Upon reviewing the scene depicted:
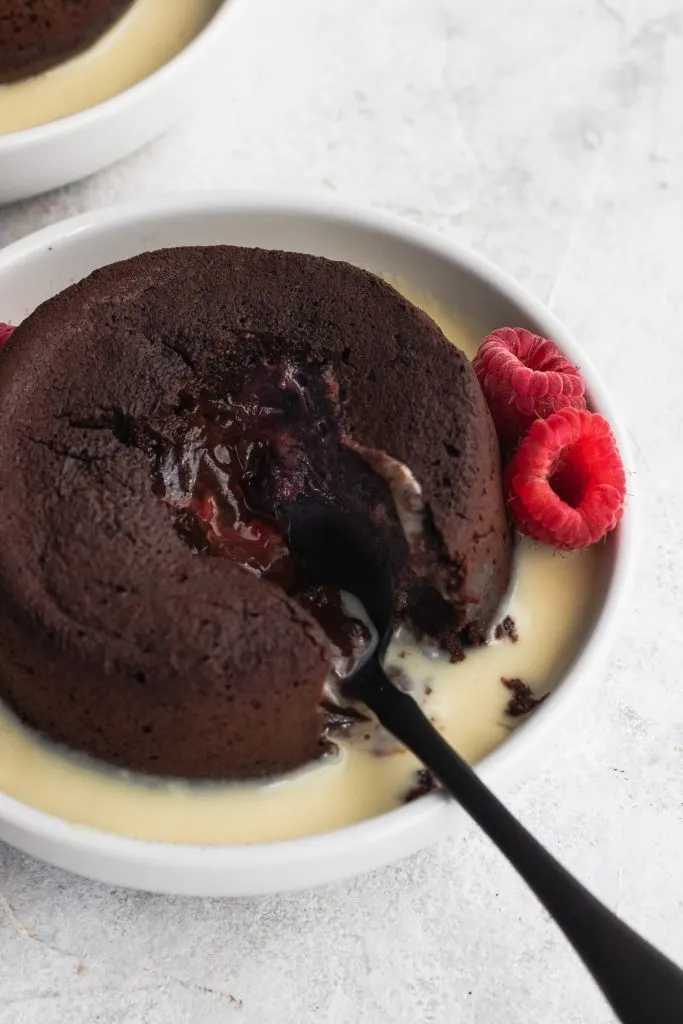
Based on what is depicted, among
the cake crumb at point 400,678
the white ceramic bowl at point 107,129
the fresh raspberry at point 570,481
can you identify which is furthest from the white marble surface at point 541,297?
the fresh raspberry at point 570,481

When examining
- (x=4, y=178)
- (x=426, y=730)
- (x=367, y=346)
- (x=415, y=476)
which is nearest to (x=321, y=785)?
(x=426, y=730)

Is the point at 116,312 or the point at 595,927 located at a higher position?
the point at 116,312

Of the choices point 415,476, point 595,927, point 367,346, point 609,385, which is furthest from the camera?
point 609,385

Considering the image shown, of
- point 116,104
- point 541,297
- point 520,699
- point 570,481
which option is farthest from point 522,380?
point 116,104

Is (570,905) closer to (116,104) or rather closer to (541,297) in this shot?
(541,297)

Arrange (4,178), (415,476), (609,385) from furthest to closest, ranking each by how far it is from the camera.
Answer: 1. (609,385)
2. (4,178)
3. (415,476)

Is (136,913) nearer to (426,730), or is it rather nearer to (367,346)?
(426,730)

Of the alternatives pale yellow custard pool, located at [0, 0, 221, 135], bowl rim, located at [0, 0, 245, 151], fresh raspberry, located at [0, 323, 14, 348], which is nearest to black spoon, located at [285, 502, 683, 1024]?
fresh raspberry, located at [0, 323, 14, 348]

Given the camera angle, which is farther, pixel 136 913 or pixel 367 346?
pixel 367 346

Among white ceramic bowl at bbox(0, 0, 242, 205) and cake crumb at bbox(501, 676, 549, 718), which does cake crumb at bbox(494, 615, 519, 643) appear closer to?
cake crumb at bbox(501, 676, 549, 718)
